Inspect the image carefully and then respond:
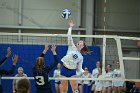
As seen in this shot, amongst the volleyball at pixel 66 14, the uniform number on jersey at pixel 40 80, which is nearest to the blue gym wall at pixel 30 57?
the volleyball at pixel 66 14

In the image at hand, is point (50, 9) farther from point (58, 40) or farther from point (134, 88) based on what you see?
point (134, 88)

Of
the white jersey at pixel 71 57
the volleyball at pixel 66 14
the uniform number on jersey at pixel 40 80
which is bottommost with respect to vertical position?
the uniform number on jersey at pixel 40 80

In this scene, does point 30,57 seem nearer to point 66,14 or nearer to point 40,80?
point 66,14

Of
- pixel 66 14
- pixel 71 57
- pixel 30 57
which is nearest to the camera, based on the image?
pixel 71 57

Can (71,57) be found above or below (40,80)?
above

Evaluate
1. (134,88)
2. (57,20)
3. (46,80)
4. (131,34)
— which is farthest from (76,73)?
(131,34)

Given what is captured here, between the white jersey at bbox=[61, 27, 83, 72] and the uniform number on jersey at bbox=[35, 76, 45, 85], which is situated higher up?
the white jersey at bbox=[61, 27, 83, 72]

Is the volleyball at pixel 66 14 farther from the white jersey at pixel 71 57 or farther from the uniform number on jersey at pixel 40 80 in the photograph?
the uniform number on jersey at pixel 40 80

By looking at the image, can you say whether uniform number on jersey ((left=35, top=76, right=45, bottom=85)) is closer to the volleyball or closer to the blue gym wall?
the blue gym wall

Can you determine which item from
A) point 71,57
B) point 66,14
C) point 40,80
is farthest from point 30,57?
point 40,80

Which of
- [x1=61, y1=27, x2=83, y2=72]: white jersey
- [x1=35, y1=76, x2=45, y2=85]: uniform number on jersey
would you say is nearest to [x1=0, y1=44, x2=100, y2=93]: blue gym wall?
[x1=61, y1=27, x2=83, y2=72]: white jersey

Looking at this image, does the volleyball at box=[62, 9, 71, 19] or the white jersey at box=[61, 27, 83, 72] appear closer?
the white jersey at box=[61, 27, 83, 72]

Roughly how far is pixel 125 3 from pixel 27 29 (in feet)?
14.1

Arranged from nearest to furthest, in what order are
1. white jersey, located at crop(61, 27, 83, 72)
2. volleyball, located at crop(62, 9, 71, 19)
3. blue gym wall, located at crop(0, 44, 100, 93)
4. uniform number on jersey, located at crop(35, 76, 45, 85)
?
uniform number on jersey, located at crop(35, 76, 45, 85)
white jersey, located at crop(61, 27, 83, 72)
blue gym wall, located at crop(0, 44, 100, 93)
volleyball, located at crop(62, 9, 71, 19)
